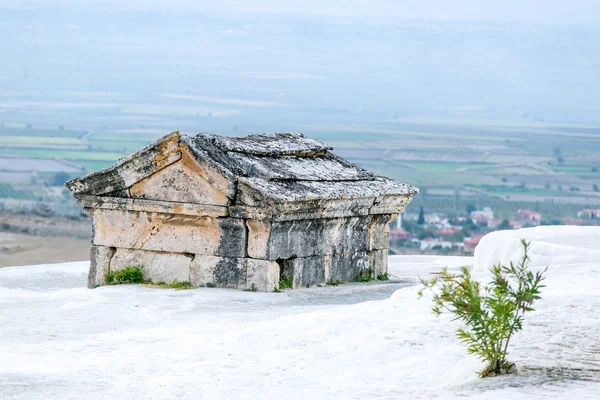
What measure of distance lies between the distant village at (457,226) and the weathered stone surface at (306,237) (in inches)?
1337

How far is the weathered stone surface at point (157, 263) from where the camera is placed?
43.4ft

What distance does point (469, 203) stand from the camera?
8019cm

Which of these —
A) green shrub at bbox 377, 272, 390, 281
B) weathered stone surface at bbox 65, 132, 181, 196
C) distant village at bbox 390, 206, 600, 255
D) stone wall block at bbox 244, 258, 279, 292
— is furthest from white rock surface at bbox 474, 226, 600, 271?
distant village at bbox 390, 206, 600, 255

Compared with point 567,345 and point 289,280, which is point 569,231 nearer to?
point 289,280

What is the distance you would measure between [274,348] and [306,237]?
362cm

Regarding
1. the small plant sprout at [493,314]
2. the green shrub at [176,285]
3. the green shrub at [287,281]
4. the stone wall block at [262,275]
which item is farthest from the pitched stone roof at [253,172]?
the small plant sprout at [493,314]

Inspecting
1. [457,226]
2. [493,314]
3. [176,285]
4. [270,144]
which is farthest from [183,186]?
[457,226]

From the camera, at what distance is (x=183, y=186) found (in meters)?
13.1

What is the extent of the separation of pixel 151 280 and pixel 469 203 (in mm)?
67898

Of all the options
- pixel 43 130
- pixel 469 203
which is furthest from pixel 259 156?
pixel 43 130

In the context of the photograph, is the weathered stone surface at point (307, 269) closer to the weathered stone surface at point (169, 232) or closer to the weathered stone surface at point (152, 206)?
the weathered stone surface at point (169, 232)

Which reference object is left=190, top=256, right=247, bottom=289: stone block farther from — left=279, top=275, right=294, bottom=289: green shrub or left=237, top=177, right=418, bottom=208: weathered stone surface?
left=237, top=177, right=418, bottom=208: weathered stone surface

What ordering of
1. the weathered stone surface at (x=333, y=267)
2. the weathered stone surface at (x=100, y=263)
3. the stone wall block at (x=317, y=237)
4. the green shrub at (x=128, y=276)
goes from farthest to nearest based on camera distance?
the weathered stone surface at (x=100, y=263)
the green shrub at (x=128, y=276)
the weathered stone surface at (x=333, y=267)
the stone wall block at (x=317, y=237)

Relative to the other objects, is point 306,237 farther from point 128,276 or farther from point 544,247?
point 544,247
